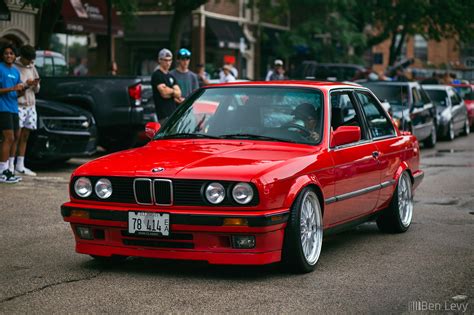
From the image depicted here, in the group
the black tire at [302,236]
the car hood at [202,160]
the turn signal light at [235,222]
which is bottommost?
the black tire at [302,236]

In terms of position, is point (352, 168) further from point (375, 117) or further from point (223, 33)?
point (223, 33)

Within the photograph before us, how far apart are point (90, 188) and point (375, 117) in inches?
126

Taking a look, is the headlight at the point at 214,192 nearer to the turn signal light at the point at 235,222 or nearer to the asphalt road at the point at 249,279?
the turn signal light at the point at 235,222

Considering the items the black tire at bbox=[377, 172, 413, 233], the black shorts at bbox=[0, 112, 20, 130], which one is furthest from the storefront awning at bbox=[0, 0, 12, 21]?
the black tire at bbox=[377, 172, 413, 233]

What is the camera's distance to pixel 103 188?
22.8ft

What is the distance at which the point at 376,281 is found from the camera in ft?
22.2

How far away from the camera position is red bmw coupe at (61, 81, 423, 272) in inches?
261

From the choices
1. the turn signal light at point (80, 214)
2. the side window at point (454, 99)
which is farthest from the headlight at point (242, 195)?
the side window at point (454, 99)

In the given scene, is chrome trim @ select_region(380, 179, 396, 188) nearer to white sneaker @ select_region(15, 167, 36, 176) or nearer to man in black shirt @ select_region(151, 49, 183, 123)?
man in black shirt @ select_region(151, 49, 183, 123)

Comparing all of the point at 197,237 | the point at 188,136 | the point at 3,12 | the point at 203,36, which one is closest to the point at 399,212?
the point at 188,136

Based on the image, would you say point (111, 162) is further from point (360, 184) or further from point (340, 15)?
point (340, 15)

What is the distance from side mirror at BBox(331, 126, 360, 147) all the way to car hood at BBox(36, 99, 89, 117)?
7459 millimetres

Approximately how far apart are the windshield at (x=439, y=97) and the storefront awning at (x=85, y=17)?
416 inches

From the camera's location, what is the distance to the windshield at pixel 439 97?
25678mm
